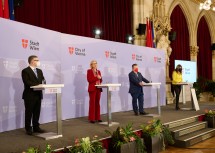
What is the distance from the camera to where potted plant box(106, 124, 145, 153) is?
4.15 meters

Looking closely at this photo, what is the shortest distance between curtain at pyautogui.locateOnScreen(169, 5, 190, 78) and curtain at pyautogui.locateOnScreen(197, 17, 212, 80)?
58.9 inches

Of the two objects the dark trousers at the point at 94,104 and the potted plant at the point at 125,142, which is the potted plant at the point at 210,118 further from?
the potted plant at the point at 125,142

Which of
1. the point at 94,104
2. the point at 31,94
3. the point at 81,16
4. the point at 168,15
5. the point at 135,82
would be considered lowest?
the point at 94,104

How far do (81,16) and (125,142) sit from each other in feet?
16.9

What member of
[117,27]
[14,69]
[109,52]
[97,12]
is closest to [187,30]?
[117,27]

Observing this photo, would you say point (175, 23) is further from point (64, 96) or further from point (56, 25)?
point (64, 96)

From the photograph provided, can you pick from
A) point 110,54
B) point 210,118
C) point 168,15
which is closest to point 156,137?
point 210,118

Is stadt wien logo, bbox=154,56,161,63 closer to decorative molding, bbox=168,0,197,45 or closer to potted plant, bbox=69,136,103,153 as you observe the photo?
decorative molding, bbox=168,0,197,45

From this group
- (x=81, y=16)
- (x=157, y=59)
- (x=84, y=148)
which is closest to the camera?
(x=84, y=148)

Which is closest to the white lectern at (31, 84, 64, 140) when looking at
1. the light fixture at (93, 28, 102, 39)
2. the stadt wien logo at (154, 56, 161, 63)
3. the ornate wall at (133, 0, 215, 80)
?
the light fixture at (93, 28, 102, 39)

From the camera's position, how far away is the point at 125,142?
4.23 meters

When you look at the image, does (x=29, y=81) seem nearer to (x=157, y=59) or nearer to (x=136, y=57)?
(x=136, y=57)

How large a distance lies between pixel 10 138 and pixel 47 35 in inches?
92.0

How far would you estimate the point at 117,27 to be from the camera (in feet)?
31.9
